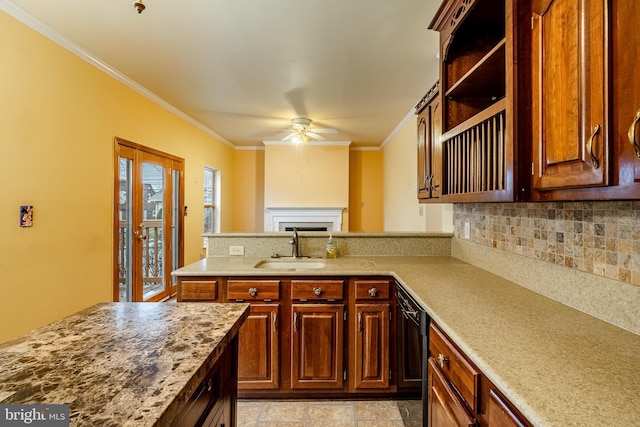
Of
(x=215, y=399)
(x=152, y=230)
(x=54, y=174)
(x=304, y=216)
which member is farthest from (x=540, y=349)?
(x=304, y=216)

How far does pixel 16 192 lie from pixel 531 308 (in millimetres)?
3145

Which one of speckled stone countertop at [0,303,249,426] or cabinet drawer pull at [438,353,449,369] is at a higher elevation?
speckled stone countertop at [0,303,249,426]

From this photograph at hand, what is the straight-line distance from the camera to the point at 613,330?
3.55ft

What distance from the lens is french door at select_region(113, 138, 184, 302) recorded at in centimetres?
319

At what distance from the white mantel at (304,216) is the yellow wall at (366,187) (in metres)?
0.61

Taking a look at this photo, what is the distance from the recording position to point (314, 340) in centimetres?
207

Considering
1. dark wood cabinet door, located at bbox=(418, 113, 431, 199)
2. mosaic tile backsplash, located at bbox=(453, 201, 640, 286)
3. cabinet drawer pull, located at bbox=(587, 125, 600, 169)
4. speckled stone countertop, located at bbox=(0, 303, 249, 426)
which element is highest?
dark wood cabinet door, located at bbox=(418, 113, 431, 199)

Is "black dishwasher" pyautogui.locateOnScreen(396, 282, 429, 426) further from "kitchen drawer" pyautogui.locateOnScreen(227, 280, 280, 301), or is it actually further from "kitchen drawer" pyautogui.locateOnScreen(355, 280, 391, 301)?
"kitchen drawer" pyautogui.locateOnScreen(227, 280, 280, 301)

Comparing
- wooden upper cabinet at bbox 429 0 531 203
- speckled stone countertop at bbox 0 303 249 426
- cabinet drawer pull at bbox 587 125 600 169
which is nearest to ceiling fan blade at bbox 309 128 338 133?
wooden upper cabinet at bbox 429 0 531 203

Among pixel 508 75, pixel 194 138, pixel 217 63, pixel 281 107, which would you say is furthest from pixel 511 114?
pixel 194 138

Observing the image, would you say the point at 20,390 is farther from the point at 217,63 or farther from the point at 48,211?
the point at 217,63

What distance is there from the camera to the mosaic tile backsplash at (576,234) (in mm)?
1092

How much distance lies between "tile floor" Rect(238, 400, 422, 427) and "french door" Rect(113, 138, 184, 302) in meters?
1.98

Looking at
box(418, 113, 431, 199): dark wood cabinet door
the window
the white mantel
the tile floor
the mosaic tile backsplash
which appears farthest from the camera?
the white mantel
